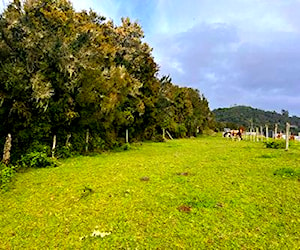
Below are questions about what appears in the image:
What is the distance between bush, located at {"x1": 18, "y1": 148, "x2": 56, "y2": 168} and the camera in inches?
598

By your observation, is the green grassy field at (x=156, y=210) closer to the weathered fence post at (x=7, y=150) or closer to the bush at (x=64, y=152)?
the weathered fence post at (x=7, y=150)

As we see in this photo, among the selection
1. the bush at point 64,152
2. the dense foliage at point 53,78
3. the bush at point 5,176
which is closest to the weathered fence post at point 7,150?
the dense foliage at point 53,78

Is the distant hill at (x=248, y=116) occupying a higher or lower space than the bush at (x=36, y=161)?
higher

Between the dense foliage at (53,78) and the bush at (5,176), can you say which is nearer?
the bush at (5,176)

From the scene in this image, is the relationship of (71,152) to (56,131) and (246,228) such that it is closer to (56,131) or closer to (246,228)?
(56,131)

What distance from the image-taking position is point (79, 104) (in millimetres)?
17406

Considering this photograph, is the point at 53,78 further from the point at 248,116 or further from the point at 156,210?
the point at 248,116

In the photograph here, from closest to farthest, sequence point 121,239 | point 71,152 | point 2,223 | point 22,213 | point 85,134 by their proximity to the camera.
Answer: 1. point 121,239
2. point 2,223
3. point 22,213
4. point 71,152
5. point 85,134

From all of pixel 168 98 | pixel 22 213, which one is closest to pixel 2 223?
pixel 22 213

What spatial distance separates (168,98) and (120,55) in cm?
1064

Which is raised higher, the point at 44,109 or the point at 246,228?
the point at 44,109

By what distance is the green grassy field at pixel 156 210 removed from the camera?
6.43 metres

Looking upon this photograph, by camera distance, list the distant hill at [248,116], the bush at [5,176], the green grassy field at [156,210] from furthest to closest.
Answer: the distant hill at [248,116] < the bush at [5,176] < the green grassy field at [156,210]

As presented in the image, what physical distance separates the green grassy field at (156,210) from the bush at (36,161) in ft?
7.43
